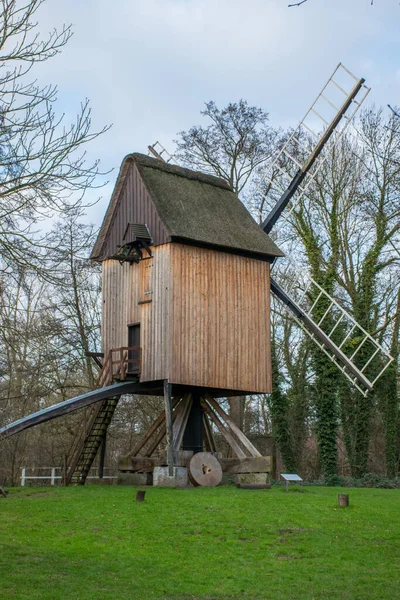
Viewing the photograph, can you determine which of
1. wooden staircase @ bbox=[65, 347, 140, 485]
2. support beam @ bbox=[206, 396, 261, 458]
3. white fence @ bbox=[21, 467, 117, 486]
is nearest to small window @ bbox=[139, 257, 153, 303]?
wooden staircase @ bbox=[65, 347, 140, 485]

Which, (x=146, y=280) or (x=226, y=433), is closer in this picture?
(x=146, y=280)

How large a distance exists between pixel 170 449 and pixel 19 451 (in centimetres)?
1632

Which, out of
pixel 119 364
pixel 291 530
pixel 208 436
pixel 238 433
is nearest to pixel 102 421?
pixel 119 364

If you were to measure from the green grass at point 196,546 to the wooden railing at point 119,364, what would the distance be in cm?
365

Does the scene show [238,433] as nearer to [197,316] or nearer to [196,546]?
[197,316]

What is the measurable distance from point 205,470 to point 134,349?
12.3 feet

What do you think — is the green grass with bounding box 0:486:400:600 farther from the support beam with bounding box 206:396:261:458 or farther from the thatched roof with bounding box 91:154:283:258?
the thatched roof with bounding box 91:154:283:258

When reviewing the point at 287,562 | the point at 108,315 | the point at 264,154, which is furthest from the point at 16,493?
the point at 264,154

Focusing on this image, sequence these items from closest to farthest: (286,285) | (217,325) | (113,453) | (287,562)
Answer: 1. (287,562)
2. (217,325)
3. (286,285)
4. (113,453)

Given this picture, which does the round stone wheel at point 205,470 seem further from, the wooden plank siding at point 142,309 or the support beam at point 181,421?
the wooden plank siding at point 142,309

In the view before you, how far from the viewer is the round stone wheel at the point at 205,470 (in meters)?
22.2

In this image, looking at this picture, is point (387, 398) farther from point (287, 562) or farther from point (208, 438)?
point (287, 562)

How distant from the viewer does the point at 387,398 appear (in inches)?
1248

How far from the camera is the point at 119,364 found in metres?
23.1
